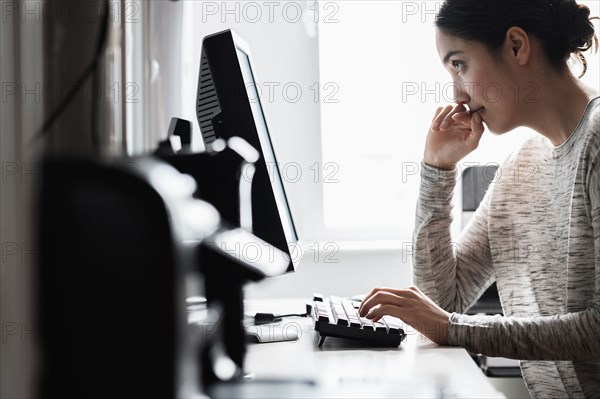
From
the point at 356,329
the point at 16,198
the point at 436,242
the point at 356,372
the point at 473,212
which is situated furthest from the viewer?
the point at 473,212

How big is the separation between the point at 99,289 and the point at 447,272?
1114mm

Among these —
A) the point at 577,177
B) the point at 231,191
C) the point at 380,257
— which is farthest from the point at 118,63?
the point at 380,257

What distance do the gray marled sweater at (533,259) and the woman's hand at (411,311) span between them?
18 mm

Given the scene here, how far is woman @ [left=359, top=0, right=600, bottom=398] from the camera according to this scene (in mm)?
1067

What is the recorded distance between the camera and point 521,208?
1398mm

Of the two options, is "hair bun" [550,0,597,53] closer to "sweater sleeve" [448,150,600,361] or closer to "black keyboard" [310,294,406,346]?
"sweater sleeve" [448,150,600,361]

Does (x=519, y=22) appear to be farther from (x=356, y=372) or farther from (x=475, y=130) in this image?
(x=356, y=372)

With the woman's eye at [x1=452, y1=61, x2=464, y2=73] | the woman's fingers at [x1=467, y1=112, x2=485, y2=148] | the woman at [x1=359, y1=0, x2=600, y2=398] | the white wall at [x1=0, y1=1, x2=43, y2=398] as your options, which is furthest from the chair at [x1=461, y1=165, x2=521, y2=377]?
the white wall at [x1=0, y1=1, x2=43, y2=398]

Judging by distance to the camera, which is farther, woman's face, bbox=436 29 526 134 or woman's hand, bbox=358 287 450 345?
woman's face, bbox=436 29 526 134

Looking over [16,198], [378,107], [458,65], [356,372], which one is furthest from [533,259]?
[378,107]

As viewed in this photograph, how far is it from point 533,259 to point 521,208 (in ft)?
0.35

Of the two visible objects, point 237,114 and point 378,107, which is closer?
point 237,114

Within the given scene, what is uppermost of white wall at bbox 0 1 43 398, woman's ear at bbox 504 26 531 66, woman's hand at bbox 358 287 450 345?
woman's ear at bbox 504 26 531 66

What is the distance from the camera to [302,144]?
2.60 meters
